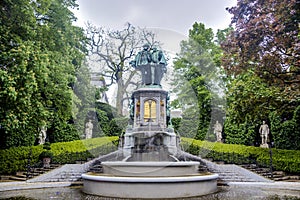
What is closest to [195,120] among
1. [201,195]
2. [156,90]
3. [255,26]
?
[156,90]

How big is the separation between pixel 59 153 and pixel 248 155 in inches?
482

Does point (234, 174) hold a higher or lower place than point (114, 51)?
lower

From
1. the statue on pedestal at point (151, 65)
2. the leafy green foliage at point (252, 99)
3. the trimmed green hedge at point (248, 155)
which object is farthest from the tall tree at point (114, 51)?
the leafy green foliage at point (252, 99)

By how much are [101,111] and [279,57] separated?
785 inches

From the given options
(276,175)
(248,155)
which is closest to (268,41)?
(276,175)

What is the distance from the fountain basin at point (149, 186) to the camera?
6.91 m

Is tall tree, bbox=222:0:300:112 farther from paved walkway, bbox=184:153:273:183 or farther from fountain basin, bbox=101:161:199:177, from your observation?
fountain basin, bbox=101:161:199:177

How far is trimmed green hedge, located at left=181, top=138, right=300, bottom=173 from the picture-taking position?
14805 millimetres

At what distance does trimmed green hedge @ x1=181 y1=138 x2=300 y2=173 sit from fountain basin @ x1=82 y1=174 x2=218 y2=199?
374 inches

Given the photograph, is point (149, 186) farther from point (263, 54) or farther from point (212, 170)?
point (212, 170)

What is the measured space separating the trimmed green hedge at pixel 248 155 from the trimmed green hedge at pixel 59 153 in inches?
264

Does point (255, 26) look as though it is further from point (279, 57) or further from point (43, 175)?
point (43, 175)

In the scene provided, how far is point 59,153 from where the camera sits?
1716cm

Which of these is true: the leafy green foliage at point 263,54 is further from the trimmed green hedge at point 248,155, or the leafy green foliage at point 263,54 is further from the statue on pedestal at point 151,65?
the statue on pedestal at point 151,65
